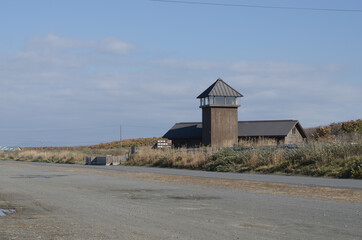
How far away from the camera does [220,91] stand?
5466 cm

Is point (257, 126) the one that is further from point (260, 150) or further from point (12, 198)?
point (12, 198)

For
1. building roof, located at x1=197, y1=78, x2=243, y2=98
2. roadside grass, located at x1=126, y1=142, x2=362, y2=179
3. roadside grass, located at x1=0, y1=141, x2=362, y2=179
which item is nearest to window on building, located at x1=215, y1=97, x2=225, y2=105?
building roof, located at x1=197, y1=78, x2=243, y2=98

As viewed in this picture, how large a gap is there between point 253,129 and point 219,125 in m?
5.33

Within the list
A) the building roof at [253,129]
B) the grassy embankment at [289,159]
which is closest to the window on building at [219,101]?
the building roof at [253,129]

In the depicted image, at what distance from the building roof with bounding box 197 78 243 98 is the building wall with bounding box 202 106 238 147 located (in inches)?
59.8

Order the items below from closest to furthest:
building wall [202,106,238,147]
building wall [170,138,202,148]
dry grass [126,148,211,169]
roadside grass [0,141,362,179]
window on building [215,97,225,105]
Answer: roadside grass [0,141,362,179]
dry grass [126,148,211,169]
building wall [202,106,238,147]
window on building [215,97,225,105]
building wall [170,138,202,148]

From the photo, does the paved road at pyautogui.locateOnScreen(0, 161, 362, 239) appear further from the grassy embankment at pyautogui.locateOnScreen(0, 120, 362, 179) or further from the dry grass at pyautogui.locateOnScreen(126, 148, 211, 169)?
the dry grass at pyautogui.locateOnScreen(126, 148, 211, 169)

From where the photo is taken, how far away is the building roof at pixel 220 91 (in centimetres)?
5431

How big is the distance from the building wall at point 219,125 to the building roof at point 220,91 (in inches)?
59.8

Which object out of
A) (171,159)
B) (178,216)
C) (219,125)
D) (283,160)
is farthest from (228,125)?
(178,216)

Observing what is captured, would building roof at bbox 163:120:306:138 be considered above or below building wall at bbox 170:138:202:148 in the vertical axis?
above

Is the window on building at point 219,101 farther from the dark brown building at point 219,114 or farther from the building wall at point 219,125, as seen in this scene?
the building wall at point 219,125

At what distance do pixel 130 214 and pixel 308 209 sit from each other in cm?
414

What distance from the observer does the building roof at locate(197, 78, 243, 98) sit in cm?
5431
